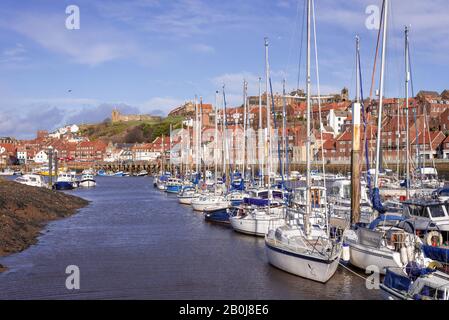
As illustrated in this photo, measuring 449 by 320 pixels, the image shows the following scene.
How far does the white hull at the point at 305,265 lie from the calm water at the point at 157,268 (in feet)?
0.78

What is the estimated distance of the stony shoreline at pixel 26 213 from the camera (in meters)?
25.9

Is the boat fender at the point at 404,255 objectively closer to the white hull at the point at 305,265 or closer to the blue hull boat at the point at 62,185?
the white hull at the point at 305,265

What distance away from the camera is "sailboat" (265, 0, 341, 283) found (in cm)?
1822

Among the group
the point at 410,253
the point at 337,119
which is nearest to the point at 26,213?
the point at 410,253

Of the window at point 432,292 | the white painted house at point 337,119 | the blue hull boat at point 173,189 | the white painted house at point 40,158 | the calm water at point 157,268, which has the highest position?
the white painted house at point 337,119

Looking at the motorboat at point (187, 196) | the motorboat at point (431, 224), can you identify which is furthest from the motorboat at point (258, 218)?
the motorboat at point (187, 196)

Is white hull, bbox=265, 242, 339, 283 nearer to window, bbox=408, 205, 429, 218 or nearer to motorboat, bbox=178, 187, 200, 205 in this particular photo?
window, bbox=408, 205, 429, 218

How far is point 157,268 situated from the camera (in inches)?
856

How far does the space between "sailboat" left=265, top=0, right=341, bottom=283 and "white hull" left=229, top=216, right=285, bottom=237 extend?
192 inches

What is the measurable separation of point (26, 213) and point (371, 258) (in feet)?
77.4

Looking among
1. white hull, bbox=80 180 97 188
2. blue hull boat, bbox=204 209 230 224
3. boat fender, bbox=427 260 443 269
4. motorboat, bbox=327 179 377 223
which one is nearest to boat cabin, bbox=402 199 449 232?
motorboat, bbox=327 179 377 223

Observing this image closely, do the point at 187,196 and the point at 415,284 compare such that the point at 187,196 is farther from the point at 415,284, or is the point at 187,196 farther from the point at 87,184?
the point at 415,284

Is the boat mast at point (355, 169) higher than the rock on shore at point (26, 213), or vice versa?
the boat mast at point (355, 169)
